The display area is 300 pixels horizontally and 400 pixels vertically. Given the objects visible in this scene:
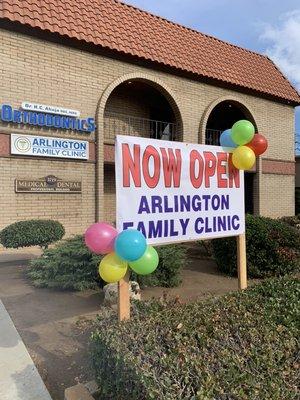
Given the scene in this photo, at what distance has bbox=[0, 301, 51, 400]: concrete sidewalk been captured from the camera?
10.6ft

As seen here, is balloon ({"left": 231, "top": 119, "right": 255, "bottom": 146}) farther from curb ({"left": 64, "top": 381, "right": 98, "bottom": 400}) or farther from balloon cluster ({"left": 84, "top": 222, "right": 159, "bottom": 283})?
curb ({"left": 64, "top": 381, "right": 98, "bottom": 400})

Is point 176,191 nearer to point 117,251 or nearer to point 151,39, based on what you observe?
point 117,251

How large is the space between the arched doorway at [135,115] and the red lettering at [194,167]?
9.86 metres

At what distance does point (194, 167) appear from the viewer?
4285mm

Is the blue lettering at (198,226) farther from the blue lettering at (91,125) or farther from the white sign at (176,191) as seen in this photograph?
the blue lettering at (91,125)

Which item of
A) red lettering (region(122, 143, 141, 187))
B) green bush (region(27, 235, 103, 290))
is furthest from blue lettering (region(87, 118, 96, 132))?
red lettering (region(122, 143, 141, 187))

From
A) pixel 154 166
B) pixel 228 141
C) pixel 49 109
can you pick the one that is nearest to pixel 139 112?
pixel 49 109

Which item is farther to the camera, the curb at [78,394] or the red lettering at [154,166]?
the red lettering at [154,166]

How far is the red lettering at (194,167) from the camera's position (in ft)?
14.0

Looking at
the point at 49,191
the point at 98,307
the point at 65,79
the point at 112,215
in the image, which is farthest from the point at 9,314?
the point at 112,215

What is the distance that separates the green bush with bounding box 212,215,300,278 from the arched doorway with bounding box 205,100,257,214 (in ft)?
31.4

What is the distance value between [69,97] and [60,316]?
314 inches

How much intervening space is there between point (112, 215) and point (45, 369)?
11.3 metres

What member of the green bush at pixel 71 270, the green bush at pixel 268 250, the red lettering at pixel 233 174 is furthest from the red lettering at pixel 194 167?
the green bush at pixel 268 250
